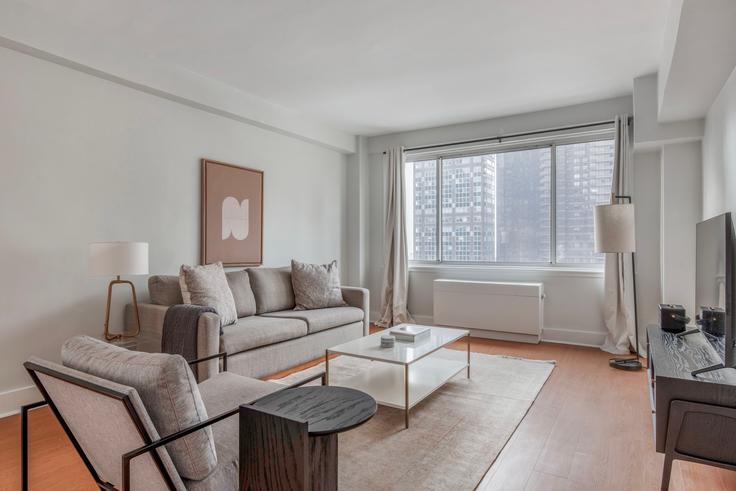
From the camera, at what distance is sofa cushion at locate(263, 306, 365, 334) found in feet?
13.1

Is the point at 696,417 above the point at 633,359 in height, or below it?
above

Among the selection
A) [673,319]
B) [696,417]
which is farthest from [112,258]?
[673,319]

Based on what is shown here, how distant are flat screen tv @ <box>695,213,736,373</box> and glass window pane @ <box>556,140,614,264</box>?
1.88m

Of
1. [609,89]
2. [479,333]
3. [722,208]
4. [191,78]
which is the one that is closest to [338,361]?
[479,333]

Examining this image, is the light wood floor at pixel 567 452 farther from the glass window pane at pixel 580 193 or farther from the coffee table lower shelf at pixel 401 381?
the glass window pane at pixel 580 193

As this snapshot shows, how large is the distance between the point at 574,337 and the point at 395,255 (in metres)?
2.38

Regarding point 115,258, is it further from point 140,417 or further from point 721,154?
point 721,154

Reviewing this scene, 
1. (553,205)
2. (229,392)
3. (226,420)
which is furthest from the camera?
(553,205)

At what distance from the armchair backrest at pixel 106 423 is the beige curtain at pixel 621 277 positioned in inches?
174

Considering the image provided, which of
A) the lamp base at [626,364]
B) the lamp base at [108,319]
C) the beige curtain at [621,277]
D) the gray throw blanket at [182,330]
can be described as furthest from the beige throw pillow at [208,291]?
the beige curtain at [621,277]

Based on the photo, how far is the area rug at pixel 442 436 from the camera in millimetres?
2072

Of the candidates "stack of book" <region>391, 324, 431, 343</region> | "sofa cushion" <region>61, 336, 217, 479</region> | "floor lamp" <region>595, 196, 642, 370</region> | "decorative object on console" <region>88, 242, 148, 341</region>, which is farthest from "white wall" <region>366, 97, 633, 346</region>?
"sofa cushion" <region>61, 336, 217, 479</region>

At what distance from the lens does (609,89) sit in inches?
169

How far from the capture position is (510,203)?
209 inches
